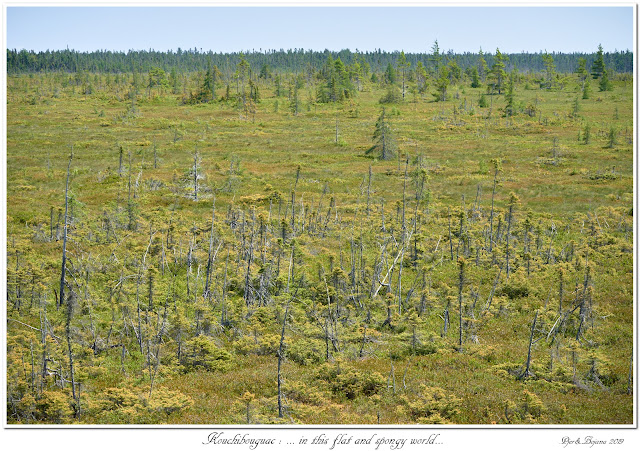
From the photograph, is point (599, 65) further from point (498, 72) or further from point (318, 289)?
point (318, 289)

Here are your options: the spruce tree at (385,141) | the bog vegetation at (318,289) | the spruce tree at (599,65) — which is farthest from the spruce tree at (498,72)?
the spruce tree at (385,141)

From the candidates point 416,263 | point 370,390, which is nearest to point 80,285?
point 370,390

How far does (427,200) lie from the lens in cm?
3294

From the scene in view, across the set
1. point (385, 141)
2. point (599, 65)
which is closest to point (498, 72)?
point (599, 65)

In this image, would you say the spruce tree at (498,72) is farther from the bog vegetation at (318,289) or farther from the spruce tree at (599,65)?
the bog vegetation at (318,289)

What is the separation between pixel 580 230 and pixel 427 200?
8.92 meters

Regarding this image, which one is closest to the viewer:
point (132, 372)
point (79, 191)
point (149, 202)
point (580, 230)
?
point (132, 372)

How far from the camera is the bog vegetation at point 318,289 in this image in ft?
39.3

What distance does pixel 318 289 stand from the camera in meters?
18.7

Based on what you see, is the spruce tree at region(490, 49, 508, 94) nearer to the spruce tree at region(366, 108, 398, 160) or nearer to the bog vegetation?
the bog vegetation

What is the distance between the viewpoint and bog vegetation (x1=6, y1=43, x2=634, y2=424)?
472 inches

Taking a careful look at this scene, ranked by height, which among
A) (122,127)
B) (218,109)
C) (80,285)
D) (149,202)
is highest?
(218,109)
